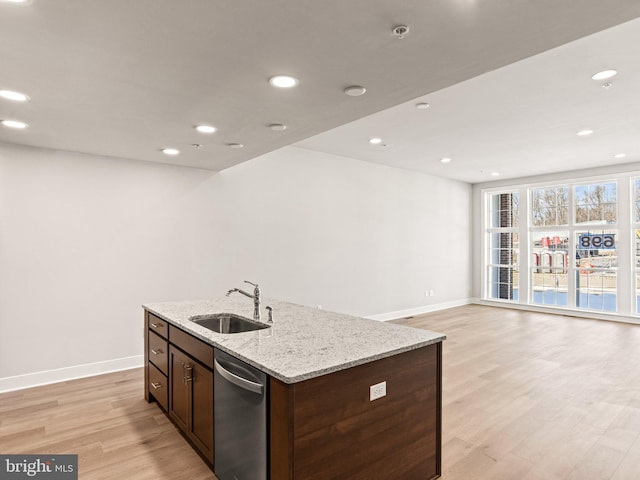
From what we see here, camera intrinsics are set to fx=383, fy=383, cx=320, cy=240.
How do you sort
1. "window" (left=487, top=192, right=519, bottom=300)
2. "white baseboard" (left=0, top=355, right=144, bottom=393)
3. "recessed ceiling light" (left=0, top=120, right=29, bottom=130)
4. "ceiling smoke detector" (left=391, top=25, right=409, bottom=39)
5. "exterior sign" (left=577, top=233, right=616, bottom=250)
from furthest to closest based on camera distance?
"window" (left=487, top=192, right=519, bottom=300), "exterior sign" (left=577, top=233, right=616, bottom=250), "white baseboard" (left=0, top=355, right=144, bottom=393), "recessed ceiling light" (left=0, top=120, right=29, bottom=130), "ceiling smoke detector" (left=391, top=25, right=409, bottom=39)

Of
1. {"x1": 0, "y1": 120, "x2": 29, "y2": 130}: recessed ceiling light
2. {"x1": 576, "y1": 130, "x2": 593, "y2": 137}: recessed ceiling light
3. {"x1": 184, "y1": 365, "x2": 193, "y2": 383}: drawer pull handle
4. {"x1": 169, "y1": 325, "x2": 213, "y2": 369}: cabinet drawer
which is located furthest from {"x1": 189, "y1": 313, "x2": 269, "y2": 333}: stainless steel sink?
{"x1": 576, "y1": 130, "x2": 593, "y2": 137}: recessed ceiling light

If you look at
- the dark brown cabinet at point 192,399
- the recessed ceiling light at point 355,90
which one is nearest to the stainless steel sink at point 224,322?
the dark brown cabinet at point 192,399

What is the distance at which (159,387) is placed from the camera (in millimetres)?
3045

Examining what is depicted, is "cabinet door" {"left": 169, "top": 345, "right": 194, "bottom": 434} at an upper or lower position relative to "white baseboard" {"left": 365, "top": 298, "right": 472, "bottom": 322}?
upper

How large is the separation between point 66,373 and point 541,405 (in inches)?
183

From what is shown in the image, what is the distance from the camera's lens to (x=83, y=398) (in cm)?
351

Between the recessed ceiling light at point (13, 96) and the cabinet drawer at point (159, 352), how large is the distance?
191cm

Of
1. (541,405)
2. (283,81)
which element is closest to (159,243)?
(283,81)

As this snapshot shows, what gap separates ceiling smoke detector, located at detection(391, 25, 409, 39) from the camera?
179 cm

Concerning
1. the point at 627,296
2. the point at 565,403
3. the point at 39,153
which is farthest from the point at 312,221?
the point at 627,296

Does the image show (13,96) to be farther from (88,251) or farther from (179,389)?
(179,389)

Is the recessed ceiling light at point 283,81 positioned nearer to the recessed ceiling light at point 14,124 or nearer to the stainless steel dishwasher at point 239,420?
the stainless steel dishwasher at point 239,420

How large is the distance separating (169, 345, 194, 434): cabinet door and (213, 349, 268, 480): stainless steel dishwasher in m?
0.44

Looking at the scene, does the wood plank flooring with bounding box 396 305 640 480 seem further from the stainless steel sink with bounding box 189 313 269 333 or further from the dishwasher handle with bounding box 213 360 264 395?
the stainless steel sink with bounding box 189 313 269 333
